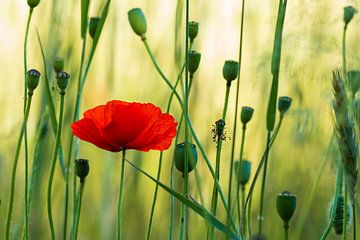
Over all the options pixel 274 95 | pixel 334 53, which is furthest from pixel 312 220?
pixel 274 95

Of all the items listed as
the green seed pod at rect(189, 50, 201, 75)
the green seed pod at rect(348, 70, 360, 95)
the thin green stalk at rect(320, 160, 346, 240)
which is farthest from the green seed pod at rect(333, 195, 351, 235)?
the green seed pod at rect(189, 50, 201, 75)

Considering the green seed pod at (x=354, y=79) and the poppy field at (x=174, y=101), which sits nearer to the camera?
the green seed pod at (x=354, y=79)

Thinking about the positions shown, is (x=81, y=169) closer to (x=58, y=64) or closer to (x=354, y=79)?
(x=58, y=64)

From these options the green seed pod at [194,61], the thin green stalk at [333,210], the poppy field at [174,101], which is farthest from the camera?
the poppy field at [174,101]

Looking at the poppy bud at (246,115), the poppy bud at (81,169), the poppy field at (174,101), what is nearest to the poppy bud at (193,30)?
the poppy field at (174,101)

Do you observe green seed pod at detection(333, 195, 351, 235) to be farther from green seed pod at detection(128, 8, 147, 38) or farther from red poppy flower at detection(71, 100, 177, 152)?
green seed pod at detection(128, 8, 147, 38)

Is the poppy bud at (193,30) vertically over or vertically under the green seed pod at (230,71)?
over

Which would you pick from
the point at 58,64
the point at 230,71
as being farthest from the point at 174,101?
the point at 230,71

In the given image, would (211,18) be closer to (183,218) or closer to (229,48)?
(229,48)

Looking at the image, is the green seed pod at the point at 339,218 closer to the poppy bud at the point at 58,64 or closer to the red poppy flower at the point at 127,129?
the red poppy flower at the point at 127,129
